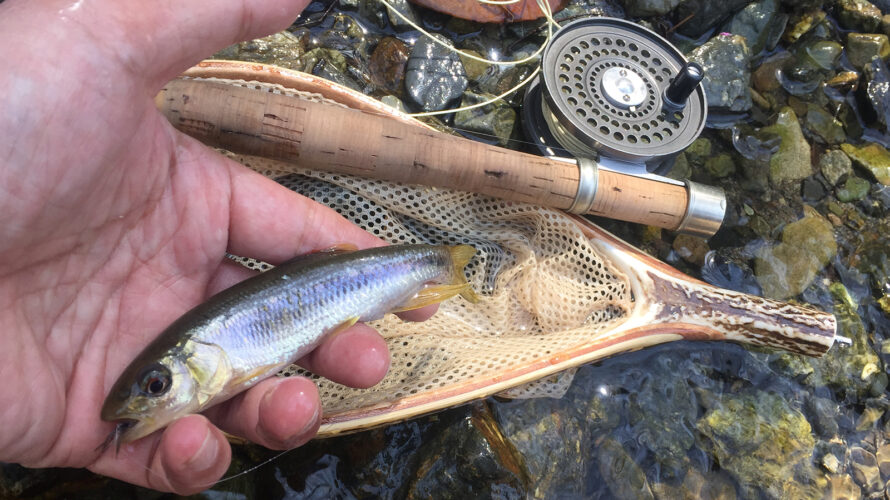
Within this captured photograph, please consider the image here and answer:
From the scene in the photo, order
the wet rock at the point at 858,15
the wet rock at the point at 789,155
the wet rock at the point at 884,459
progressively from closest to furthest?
the wet rock at the point at 884,459
the wet rock at the point at 789,155
the wet rock at the point at 858,15

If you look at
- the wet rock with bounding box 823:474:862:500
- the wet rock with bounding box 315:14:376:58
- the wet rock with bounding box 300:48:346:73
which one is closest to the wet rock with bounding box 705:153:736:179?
the wet rock with bounding box 823:474:862:500

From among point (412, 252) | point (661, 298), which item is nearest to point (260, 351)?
point (412, 252)

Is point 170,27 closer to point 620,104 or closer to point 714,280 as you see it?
point 620,104

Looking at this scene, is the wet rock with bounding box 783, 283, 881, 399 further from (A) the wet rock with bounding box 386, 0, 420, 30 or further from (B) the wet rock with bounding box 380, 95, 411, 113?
(A) the wet rock with bounding box 386, 0, 420, 30

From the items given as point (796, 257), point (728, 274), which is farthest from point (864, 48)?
point (728, 274)

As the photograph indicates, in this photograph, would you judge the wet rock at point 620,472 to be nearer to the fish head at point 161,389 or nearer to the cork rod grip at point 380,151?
the cork rod grip at point 380,151

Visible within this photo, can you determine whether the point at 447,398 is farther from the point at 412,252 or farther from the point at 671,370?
the point at 671,370

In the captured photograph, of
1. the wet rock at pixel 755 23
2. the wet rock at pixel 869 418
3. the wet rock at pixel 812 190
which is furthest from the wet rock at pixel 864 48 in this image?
the wet rock at pixel 869 418

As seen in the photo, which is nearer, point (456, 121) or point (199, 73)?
point (199, 73)
